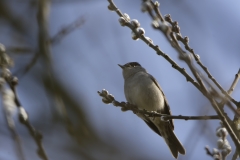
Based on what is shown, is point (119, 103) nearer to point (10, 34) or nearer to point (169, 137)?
point (10, 34)

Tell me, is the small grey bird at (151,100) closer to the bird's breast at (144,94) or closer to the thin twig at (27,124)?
the bird's breast at (144,94)

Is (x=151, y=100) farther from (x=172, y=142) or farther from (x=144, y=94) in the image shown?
(x=172, y=142)

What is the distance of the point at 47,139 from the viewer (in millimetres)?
2635

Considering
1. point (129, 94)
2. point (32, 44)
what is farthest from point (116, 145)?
point (129, 94)

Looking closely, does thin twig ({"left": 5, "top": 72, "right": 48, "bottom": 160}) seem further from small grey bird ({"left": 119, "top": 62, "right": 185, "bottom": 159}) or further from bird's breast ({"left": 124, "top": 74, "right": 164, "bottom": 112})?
bird's breast ({"left": 124, "top": 74, "right": 164, "bottom": 112})

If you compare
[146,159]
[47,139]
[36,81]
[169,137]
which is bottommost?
[169,137]

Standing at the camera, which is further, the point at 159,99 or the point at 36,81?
Answer: the point at 159,99

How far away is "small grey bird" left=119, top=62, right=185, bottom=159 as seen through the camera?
5730 millimetres

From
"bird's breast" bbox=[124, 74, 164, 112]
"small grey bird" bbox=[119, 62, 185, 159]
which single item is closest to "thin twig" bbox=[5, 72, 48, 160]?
"small grey bird" bbox=[119, 62, 185, 159]

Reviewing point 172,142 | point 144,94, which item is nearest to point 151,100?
point 144,94

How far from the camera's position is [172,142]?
5.59m

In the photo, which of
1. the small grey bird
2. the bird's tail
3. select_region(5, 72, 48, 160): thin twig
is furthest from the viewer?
the small grey bird

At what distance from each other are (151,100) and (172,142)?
718 millimetres

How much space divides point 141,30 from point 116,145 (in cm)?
107
